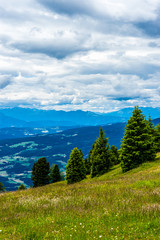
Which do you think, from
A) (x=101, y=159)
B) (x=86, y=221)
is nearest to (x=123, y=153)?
(x=101, y=159)

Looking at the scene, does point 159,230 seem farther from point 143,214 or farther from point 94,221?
point 94,221

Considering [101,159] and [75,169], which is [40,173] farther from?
[101,159]

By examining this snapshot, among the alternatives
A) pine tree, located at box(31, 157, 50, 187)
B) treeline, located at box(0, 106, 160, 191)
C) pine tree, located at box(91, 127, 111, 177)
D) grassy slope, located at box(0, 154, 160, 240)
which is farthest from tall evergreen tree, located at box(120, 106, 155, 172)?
pine tree, located at box(31, 157, 50, 187)

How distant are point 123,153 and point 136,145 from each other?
8.99ft

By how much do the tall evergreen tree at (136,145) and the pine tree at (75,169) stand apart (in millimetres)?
19962

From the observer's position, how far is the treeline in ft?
108

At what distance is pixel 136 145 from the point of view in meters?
32.7

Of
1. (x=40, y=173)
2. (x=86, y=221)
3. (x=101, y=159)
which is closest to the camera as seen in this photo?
Answer: (x=86, y=221)

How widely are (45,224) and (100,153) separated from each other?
41729 mm

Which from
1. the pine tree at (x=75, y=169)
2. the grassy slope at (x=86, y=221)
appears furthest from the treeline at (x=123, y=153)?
the grassy slope at (x=86, y=221)

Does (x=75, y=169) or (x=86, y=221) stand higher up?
(x=75, y=169)

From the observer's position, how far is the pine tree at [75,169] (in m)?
50.1

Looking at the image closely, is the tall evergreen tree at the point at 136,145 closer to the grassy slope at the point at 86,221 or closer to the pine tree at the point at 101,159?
the pine tree at the point at 101,159

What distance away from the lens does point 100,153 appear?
156 ft
